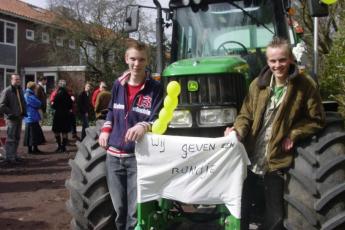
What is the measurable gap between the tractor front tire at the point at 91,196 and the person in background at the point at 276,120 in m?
1.18

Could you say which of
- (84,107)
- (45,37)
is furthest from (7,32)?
(84,107)

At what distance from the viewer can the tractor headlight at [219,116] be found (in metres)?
4.58

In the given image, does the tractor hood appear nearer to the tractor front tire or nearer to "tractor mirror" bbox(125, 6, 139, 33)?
the tractor front tire

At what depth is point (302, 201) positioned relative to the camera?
3.94 meters

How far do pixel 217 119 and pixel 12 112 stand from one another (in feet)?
23.6

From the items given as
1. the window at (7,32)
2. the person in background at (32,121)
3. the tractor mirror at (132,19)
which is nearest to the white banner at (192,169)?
the tractor mirror at (132,19)

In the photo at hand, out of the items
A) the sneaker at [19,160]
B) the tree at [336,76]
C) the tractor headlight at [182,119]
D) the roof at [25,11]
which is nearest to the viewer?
the tractor headlight at [182,119]

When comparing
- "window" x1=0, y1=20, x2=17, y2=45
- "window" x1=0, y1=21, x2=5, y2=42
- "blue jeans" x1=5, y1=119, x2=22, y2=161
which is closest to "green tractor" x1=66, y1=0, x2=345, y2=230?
"blue jeans" x1=5, y1=119, x2=22, y2=161

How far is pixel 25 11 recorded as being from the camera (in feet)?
119

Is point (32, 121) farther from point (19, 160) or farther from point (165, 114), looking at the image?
point (165, 114)

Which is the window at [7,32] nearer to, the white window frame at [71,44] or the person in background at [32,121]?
the white window frame at [71,44]

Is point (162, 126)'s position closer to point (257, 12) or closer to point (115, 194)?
point (115, 194)

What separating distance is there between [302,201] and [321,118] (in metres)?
0.66

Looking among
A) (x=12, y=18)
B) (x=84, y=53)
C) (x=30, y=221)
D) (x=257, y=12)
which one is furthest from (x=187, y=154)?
(x=12, y=18)
